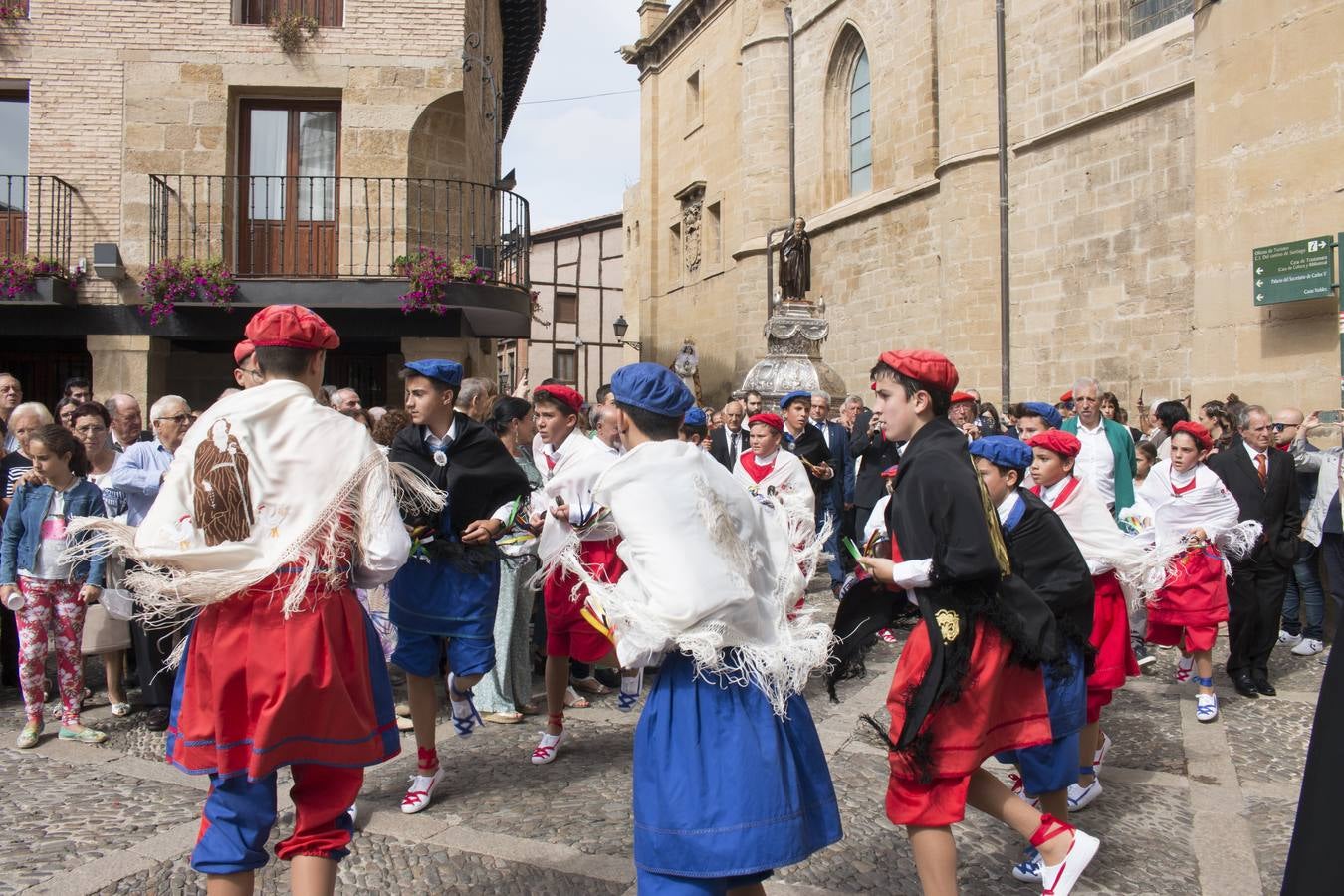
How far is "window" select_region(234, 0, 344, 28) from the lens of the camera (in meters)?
14.3

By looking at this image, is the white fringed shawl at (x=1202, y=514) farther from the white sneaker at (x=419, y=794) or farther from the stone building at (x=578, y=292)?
the stone building at (x=578, y=292)

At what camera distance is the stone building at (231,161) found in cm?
1384

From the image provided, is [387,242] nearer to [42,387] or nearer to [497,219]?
[497,219]

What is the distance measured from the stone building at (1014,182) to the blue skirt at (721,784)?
939 centimetres

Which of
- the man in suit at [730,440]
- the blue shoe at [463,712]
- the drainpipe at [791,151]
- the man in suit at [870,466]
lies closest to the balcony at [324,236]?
the man in suit at [730,440]

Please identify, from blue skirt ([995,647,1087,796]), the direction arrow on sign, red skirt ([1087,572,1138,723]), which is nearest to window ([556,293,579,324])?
the direction arrow on sign

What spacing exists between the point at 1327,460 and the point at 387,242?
11.2 meters

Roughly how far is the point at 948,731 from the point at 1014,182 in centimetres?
1711

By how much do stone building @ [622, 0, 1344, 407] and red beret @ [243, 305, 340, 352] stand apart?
32.9ft

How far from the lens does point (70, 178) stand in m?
13.9

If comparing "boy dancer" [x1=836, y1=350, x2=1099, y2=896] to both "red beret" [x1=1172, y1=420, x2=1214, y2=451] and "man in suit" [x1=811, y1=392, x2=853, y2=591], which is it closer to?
"red beret" [x1=1172, y1=420, x2=1214, y2=451]

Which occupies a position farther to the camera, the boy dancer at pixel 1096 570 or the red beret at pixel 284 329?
the boy dancer at pixel 1096 570

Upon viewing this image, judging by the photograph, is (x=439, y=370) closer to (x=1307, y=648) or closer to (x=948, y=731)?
(x=948, y=731)

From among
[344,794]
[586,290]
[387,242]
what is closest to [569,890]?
[344,794]
